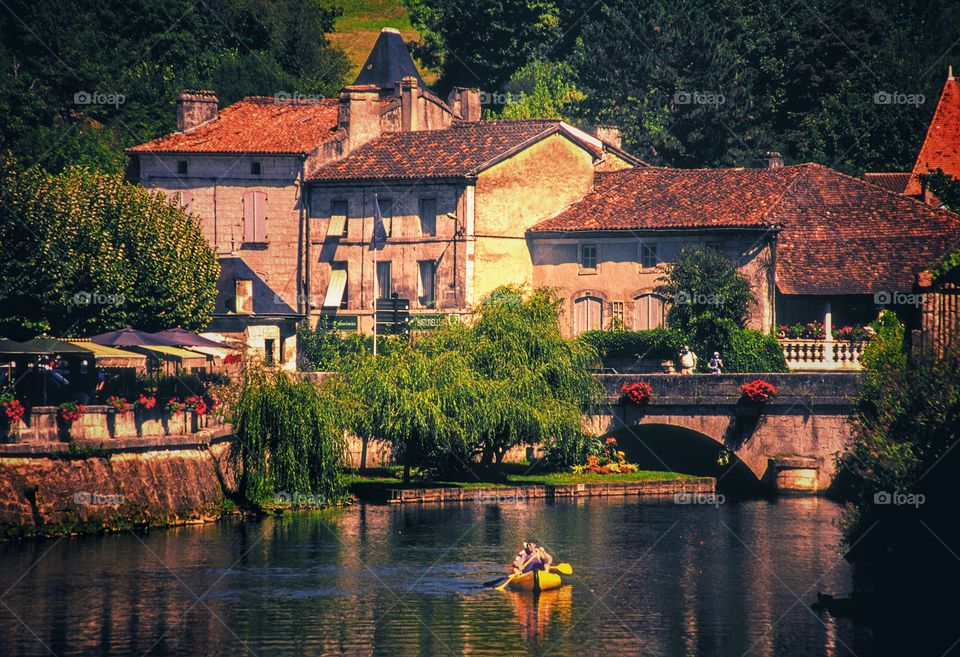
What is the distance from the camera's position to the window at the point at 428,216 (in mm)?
85375

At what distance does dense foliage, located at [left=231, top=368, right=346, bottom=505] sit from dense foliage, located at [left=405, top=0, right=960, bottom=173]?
150 ft

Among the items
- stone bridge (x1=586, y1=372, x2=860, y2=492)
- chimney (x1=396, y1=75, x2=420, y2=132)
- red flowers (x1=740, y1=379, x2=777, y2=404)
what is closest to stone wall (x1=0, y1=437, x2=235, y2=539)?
stone bridge (x1=586, y1=372, x2=860, y2=492)

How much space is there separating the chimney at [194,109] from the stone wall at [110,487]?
33260 millimetres

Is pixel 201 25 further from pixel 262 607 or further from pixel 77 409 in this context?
pixel 262 607

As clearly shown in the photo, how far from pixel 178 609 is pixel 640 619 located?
11959mm

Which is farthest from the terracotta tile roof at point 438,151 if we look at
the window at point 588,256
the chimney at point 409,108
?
the window at point 588,256

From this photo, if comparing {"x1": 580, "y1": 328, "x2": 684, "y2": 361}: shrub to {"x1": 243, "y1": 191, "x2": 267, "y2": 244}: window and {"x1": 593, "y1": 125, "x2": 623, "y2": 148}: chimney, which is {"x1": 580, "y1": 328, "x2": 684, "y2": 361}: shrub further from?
{"x1": 593, "y1": 125, "x2": 623, "y2": 148}: chimney

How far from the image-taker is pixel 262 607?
48.4 metres

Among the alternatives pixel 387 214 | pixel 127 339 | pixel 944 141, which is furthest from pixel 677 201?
pixel 127 339

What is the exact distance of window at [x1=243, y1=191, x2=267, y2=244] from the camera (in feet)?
292

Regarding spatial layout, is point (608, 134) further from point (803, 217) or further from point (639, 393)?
point (639, 393)

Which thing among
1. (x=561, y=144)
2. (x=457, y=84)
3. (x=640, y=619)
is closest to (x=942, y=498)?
(x=640, y=619)

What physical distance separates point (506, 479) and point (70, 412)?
1752 centimetres

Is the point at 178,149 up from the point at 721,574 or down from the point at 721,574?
up
